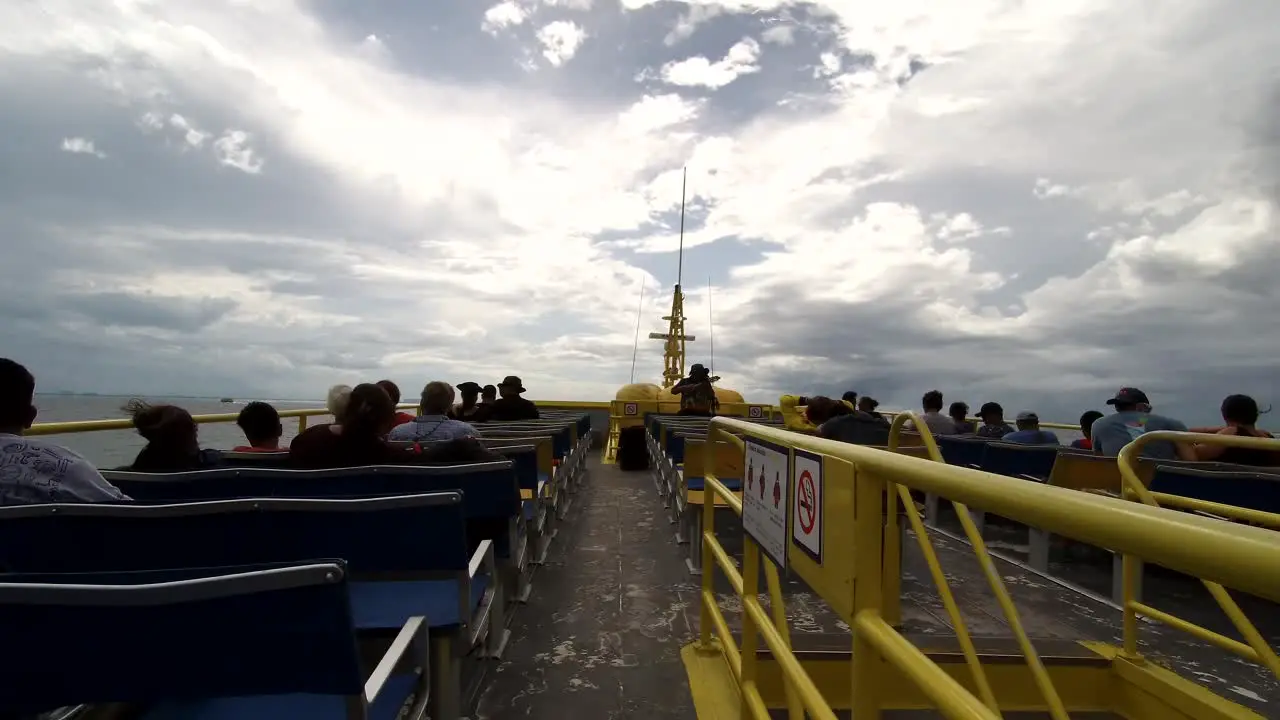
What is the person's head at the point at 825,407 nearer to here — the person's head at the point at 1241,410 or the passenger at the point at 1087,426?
the person's head at the point at 1241,410

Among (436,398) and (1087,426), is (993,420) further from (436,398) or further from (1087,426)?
(436,398)

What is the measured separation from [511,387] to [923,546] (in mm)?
6504

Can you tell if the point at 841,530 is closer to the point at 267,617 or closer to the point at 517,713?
the point at 267,617

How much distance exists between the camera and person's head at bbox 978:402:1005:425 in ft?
27.5

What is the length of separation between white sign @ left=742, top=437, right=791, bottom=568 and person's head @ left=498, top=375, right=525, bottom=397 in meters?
5.79

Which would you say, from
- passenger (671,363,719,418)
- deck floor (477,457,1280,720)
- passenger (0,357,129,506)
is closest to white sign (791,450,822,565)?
deck floor (477,457,1280,720)

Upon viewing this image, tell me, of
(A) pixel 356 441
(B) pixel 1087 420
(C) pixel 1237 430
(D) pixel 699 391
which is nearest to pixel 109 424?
(A) pixel 356 441

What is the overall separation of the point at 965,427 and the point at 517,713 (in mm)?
8848

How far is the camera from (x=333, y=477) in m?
2.57

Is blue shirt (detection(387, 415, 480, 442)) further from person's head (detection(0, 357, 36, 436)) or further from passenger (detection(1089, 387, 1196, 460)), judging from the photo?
passenger (detection(1089, 387, 1196, 460))

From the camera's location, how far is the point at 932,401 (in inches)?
317

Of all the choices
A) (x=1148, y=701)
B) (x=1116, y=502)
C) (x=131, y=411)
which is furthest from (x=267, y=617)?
(x=1148, y=701)

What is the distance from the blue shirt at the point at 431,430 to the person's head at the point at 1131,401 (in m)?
5.35

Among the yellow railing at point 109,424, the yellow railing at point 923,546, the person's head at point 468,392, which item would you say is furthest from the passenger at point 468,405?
the yellow railing at point 923,546
